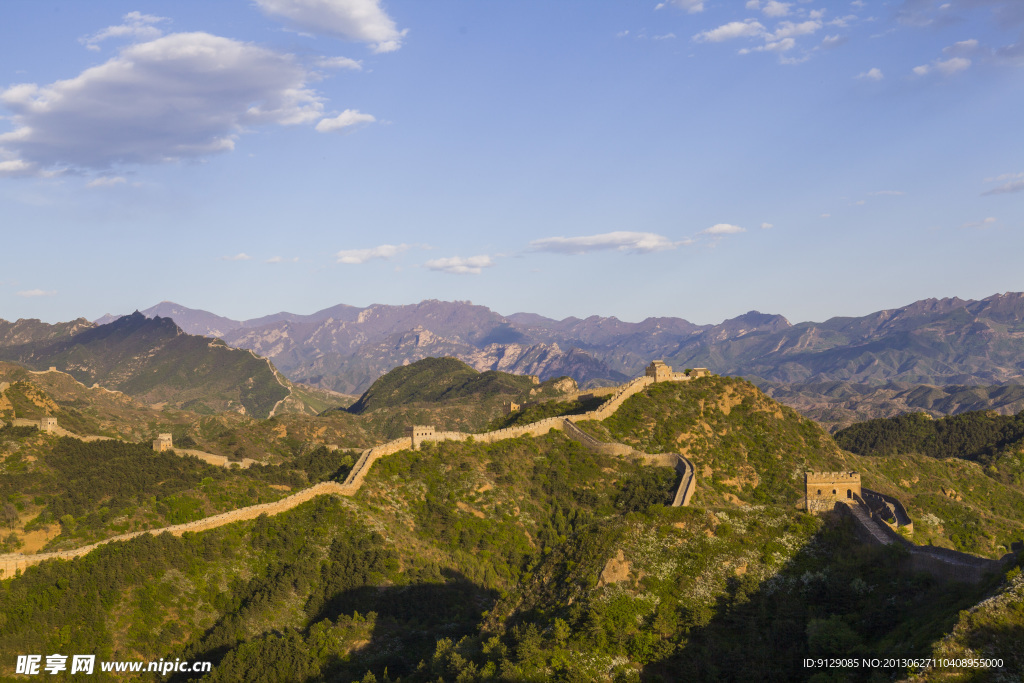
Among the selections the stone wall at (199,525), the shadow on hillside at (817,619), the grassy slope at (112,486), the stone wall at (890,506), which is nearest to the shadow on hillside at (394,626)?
the stone wall at (199,525)

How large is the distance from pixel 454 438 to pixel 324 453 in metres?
57.1

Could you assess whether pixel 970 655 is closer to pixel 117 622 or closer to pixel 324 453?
pixel 117 622

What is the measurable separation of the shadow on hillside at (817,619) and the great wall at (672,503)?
1941mm

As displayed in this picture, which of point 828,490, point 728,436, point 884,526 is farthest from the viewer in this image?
point 728,436

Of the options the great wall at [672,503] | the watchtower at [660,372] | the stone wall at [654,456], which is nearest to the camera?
the great wall at [672,503]

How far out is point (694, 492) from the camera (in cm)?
9819

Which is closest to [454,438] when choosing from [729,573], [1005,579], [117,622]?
[117,622]

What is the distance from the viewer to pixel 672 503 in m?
93.7

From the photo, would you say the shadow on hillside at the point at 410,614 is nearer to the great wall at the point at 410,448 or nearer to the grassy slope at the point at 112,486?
the great wall at the point at 410,448

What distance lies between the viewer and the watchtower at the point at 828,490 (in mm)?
67500

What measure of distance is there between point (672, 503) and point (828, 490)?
25732 mm

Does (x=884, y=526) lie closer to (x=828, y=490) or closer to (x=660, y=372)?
(x=828, y=490)

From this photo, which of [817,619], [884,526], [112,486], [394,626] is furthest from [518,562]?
[112,486]

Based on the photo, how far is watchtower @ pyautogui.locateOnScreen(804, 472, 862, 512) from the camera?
221 feet
